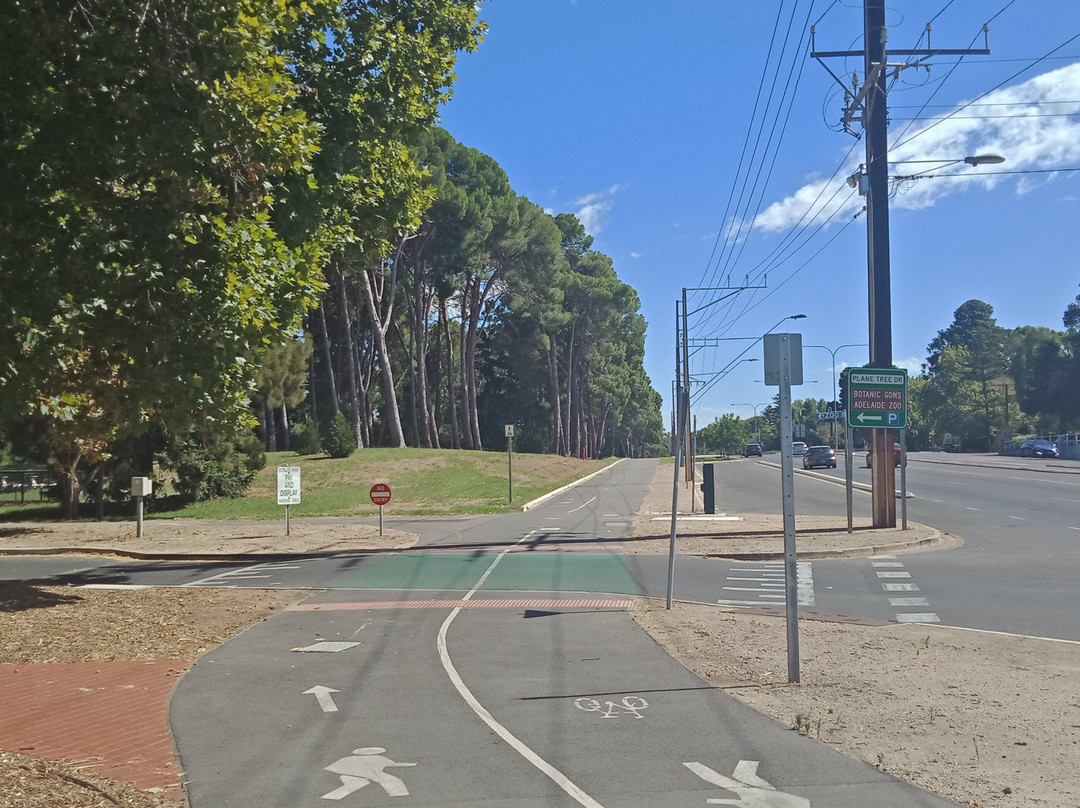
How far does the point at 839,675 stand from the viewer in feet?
29.2

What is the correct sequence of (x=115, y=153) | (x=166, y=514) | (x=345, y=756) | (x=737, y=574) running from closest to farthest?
(x=345, y=756) < (x=115, y=153) < (x=737, y=574) < (x=166, y=514)

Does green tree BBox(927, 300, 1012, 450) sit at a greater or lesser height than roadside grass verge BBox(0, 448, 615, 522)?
greater

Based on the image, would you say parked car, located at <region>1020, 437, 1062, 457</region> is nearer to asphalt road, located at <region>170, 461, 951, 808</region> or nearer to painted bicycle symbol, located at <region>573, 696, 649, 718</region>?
asphalt road, located at <region>170, 461, 951, 808</region>

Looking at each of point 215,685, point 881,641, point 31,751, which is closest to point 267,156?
point 215,685

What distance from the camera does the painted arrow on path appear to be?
7840 mm

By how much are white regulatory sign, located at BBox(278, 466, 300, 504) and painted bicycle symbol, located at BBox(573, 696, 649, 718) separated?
17.1 meters

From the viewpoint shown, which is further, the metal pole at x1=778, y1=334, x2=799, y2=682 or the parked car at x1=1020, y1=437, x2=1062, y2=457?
the parked car at x1=1020, y1=437, x2=1062, y2=457

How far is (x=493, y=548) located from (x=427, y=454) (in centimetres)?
2861

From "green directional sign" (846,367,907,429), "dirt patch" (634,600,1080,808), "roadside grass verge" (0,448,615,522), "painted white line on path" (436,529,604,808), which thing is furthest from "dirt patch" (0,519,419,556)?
"dirt patch" (634,600,1080,808)

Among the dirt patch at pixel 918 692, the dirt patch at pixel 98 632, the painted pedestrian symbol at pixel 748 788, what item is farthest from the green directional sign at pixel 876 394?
the painted pedestrian symbol at pixel 748 788

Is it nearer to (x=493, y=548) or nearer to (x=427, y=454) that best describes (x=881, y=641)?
(x=493, y=548)

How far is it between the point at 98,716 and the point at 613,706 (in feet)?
13.9

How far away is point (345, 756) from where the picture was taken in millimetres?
6484

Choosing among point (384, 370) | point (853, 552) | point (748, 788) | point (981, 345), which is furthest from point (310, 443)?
point (981, 345)
